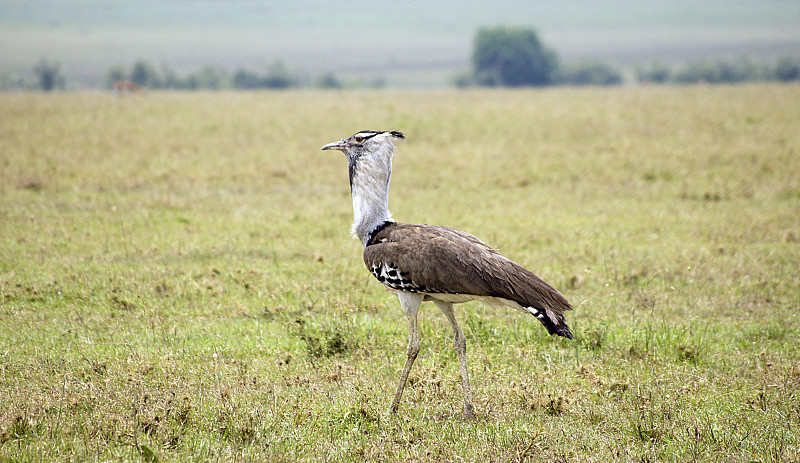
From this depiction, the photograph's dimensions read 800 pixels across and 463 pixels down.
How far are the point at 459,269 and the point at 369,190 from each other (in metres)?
1.07

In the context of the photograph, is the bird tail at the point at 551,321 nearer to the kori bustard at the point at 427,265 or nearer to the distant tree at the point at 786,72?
the kori bustard at the point at 427,265

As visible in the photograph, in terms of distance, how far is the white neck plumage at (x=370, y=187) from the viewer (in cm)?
579

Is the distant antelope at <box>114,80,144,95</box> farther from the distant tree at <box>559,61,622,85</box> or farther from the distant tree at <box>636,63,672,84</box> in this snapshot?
the distant tree at <box>636,63,672,84</box>

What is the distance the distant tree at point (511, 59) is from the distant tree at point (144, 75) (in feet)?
123

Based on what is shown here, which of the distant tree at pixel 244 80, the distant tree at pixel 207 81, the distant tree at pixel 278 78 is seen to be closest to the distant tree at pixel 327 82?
the distant tree at pixel 278 78

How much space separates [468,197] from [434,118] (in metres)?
10.2

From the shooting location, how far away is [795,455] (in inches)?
176

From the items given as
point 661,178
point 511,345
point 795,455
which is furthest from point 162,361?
point 661,178

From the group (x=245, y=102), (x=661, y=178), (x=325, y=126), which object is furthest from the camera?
(x=245, y=102)

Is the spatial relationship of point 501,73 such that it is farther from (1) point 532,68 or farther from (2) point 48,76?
(2) point 48,76

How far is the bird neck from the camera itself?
228 inches

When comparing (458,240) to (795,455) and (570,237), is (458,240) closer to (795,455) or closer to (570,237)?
(795,455)

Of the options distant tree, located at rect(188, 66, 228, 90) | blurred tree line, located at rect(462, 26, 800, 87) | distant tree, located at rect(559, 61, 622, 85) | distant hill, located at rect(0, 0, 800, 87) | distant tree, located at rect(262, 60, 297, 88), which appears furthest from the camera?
distant hill, located at rect(0, 0, 800, 87)

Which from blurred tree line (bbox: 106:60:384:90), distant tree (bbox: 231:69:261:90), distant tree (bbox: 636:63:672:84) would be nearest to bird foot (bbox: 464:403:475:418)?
blurred tree line (bbox: 106:60:384:90)
